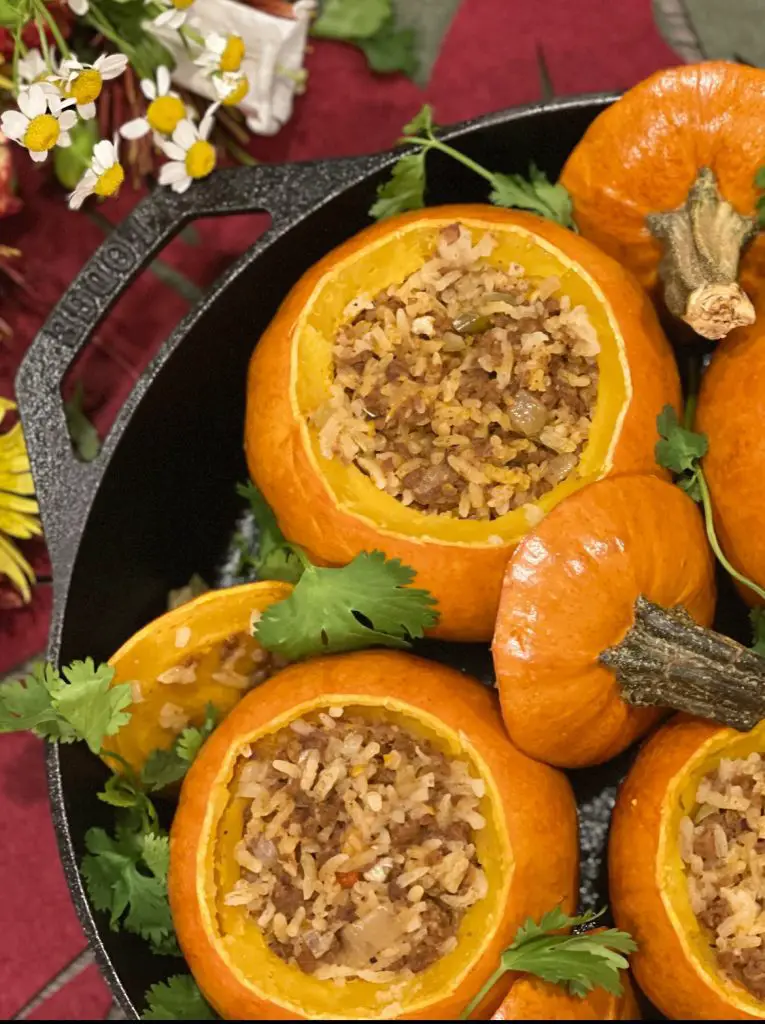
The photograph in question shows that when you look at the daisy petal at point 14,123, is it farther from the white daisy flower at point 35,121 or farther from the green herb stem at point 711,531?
the green herb stem at point 711,531

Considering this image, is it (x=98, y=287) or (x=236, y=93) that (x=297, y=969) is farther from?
(x=236, y=93)

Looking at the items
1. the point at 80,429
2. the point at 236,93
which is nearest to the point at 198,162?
the point at 236,93

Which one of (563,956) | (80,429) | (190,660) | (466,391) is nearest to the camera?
(563,956)

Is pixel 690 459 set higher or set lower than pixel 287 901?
higher

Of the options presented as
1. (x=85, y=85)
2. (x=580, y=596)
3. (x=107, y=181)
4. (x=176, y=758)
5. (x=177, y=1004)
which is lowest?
(x=177, y=1004)

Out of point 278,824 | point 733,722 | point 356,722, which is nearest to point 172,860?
point 278,824

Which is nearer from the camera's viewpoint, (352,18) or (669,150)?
(669,150)

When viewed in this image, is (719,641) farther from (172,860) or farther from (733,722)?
(172,860)
